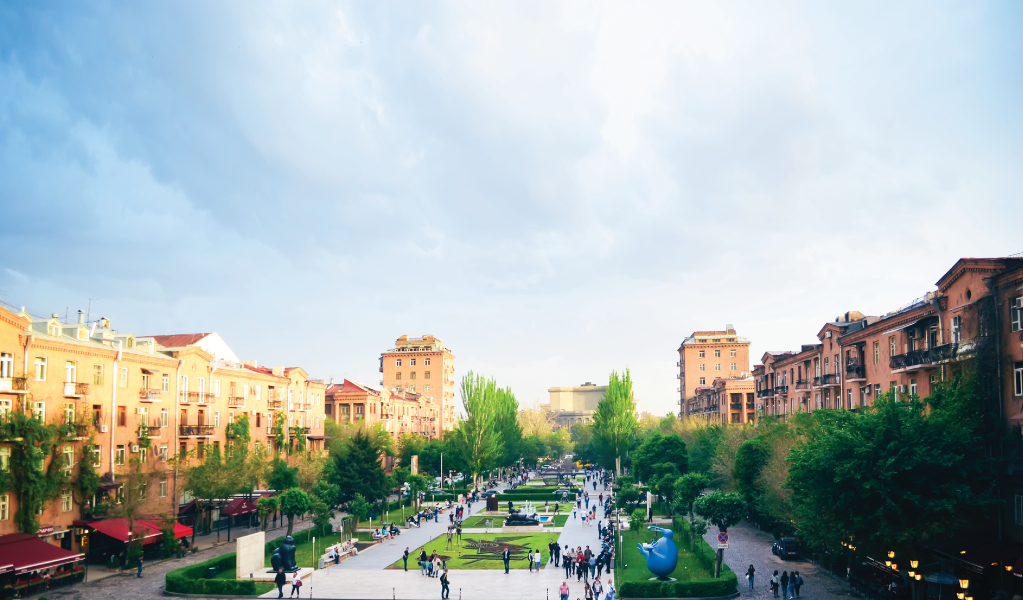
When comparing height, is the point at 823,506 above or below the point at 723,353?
below

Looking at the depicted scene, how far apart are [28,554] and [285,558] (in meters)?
11.9

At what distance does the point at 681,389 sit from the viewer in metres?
150

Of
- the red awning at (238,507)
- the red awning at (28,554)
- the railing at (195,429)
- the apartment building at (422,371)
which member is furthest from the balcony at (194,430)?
the apartment building at (422,371)

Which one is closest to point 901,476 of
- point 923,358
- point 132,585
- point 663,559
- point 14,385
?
point 923,358

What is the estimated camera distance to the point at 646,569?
139 ft

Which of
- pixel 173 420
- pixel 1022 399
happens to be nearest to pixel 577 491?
pixel 173 420

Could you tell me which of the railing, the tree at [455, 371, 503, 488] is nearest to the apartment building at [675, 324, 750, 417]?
the tree at [455, 371, 503, 488]

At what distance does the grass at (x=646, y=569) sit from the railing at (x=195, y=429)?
1256 inches

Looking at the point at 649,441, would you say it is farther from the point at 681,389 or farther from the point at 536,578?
the point at 681,389

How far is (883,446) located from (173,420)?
46011 millimetres

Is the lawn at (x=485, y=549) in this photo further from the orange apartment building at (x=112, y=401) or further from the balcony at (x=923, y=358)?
the balcony at (x=923, y=358)

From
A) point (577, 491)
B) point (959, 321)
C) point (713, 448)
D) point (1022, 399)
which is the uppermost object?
point (959, 321)

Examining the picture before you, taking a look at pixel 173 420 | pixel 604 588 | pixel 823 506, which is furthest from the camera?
pixel 173 420

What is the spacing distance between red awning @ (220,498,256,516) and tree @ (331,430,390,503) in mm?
7019
